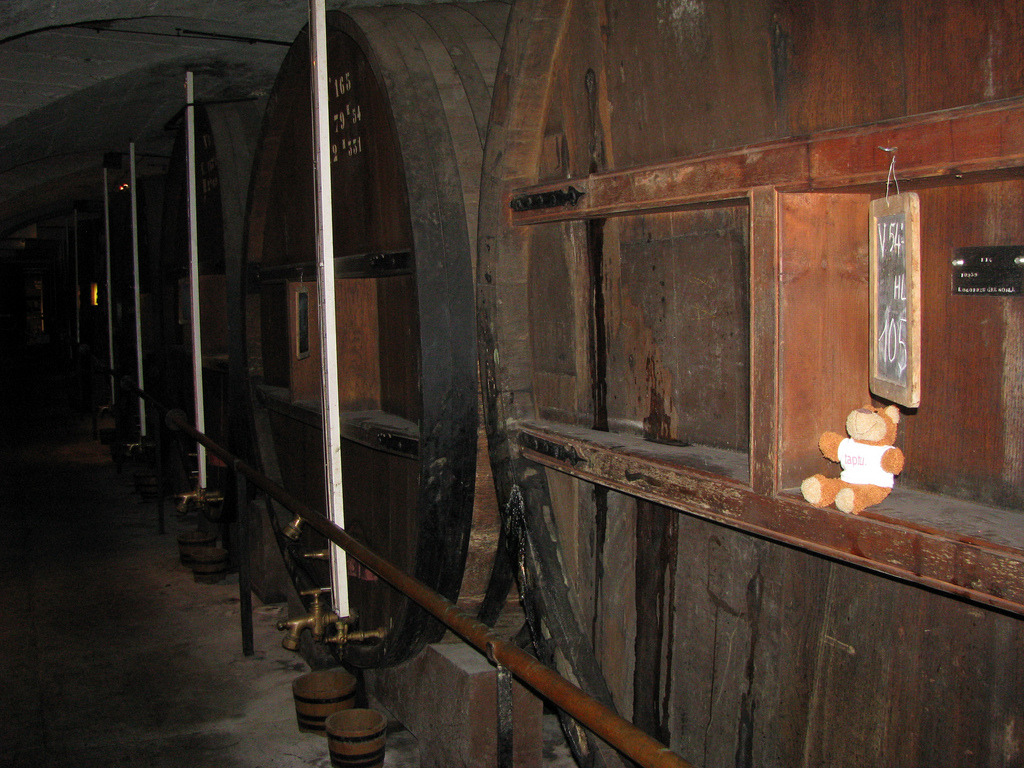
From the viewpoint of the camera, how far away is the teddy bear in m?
1.21

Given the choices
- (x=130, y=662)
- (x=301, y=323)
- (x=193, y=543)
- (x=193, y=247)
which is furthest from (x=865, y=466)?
(x=193, y=543)

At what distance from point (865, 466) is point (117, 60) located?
5.81 meters

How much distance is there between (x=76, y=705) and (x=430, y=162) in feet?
9.30

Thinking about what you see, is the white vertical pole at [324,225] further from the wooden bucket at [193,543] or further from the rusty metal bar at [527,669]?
the wooden bucket at [193,543]

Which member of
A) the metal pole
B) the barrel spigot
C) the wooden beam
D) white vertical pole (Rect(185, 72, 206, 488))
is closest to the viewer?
the wooden beam

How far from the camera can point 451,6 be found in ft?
9.38

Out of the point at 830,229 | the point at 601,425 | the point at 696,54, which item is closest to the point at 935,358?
the point at 830,229

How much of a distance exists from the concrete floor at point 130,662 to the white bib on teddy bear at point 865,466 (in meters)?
2.51

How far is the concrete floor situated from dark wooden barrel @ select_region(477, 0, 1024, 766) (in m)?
1.85

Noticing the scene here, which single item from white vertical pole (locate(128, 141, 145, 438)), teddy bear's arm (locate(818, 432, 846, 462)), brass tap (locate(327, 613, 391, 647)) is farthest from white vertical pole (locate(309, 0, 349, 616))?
white vertical pole (locate(128, 141, 145, 438))

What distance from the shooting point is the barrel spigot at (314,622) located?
3.00 m

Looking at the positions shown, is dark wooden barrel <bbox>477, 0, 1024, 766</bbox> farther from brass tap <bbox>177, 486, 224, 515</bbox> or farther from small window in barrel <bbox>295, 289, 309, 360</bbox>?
brass tap <bbox>177, 486, 224, 515</bbox>

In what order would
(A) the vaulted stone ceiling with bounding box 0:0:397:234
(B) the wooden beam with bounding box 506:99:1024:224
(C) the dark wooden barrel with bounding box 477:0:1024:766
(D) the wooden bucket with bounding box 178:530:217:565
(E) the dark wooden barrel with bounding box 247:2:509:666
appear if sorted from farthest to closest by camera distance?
(D) the wooden bucket with bounding box 178:530:217:565 < (A) the vaulted stone ceiling with bounding box 0:0:397:234 < (E) the dark wooden barrel with bounding box 247:2:509:666 < (C) the dark wooden barrel with bounding box 477:0:1024:766 < (B) the wooden beam with bounding box 506:99:1024:224

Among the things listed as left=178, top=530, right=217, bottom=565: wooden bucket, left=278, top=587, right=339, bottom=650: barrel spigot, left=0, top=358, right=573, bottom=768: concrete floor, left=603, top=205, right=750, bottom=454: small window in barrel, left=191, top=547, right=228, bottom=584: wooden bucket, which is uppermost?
left=603, top=205, right=750, bottom=454: small window in barrel
